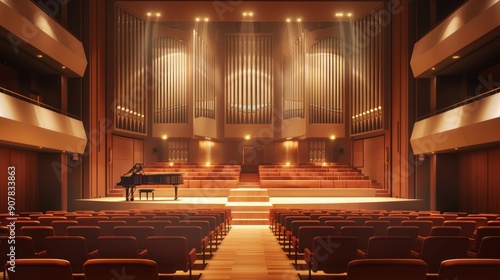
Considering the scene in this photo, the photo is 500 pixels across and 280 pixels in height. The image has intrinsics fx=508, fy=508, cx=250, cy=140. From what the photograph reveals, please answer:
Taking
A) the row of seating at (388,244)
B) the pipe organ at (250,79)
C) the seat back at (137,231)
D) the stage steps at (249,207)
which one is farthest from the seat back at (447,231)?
the pipe organ at (250,79)

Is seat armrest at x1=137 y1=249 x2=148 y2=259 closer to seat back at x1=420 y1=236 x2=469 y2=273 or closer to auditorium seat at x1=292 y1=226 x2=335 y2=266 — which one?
auditorium seat at x1=292 y1=226 x2=335 y2=266

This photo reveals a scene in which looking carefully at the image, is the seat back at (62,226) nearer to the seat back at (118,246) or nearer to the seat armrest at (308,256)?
the seat back at (118,246)

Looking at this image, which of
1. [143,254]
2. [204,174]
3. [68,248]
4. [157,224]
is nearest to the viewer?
[68,248]

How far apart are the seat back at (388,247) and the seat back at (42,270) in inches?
87.8

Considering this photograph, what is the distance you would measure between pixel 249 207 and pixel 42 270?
30.9ft

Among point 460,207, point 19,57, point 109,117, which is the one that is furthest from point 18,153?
point 460,207

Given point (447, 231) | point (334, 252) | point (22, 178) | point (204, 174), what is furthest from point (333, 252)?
point (204, 174)

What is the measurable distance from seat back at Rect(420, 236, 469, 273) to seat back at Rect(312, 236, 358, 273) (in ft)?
1.93

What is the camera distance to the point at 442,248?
3939 mm

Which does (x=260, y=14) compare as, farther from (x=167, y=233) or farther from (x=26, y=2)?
(x=167, y=233)

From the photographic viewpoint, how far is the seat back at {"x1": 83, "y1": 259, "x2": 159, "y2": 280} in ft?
8.71

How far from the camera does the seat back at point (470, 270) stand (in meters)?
2.43

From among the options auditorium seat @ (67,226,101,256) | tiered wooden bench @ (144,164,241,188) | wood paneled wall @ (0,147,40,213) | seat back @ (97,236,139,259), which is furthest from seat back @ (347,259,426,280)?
tiered wooden bench @ (144,164,241,188)

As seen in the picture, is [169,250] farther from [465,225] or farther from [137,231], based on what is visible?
[465,225]
